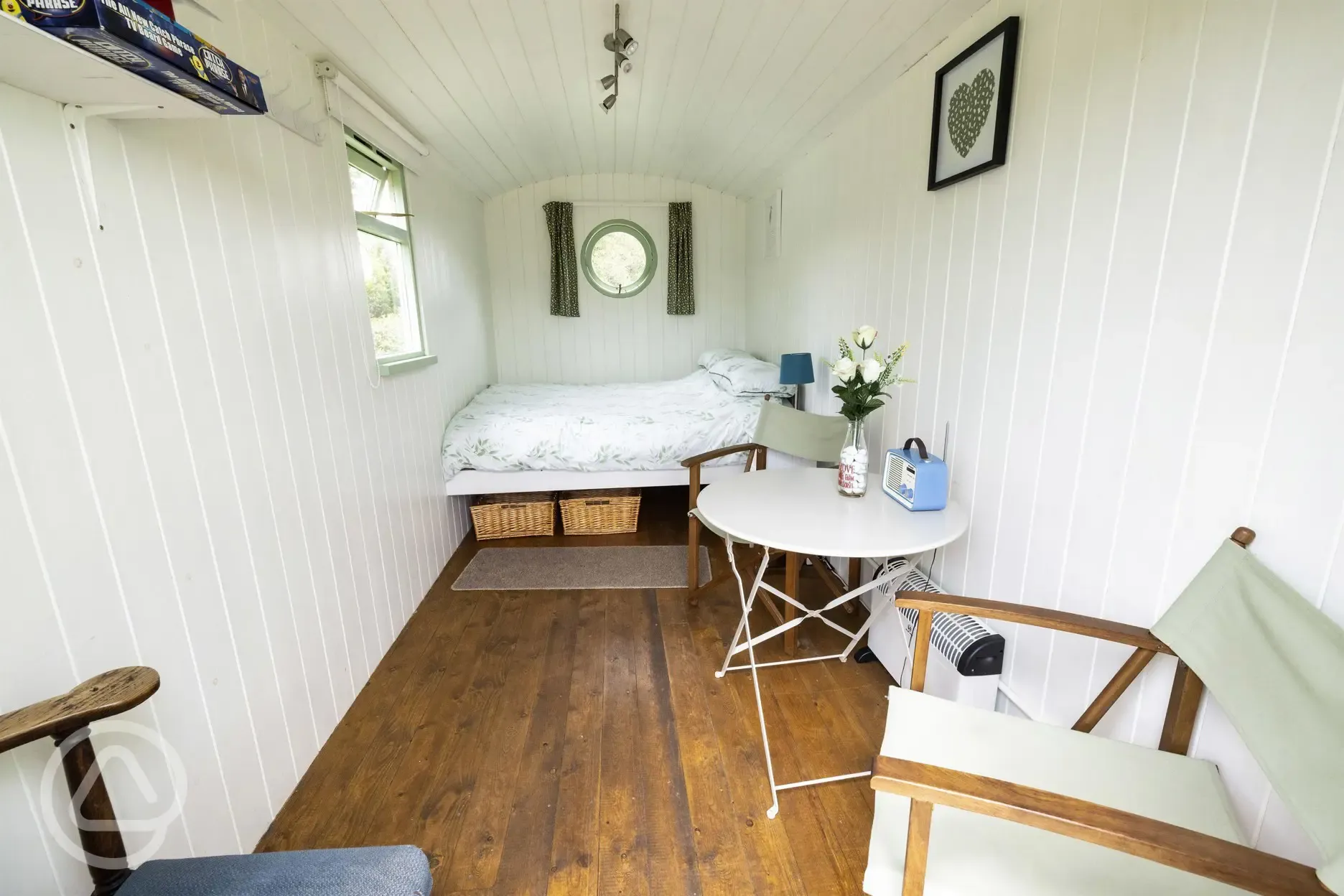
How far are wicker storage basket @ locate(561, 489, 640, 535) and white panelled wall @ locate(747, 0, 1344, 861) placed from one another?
1.87 meters

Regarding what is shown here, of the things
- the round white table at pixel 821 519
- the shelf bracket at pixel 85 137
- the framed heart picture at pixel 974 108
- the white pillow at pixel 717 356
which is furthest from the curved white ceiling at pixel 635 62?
the round white table at pixel 821 519

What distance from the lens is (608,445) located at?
9.96 ft

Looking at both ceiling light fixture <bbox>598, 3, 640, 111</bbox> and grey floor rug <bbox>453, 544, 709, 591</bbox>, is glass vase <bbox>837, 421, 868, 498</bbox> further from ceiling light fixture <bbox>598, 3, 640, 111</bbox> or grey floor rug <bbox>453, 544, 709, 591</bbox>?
ceiling light fixture <bbox>598, 3, 640, 111</bbox>

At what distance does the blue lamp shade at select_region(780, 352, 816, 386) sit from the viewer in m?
2.86

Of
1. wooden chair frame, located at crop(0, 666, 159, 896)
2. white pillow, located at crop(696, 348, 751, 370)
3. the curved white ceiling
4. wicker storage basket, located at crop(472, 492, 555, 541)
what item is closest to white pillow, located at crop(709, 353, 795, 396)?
white pillow, located at crop(696, 348, 751, 370)

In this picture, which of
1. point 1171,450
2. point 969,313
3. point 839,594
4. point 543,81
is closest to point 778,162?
point 543,81

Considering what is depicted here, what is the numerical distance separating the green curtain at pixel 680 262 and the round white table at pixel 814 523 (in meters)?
3.03

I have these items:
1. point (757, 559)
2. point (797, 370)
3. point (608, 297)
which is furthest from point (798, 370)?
point (608, 297)

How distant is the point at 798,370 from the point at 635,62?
153cm

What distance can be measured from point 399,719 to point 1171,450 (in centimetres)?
219

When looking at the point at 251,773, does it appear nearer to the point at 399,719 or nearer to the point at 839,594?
the point at 399,719

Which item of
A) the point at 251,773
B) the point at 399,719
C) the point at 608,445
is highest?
the point at 608,445

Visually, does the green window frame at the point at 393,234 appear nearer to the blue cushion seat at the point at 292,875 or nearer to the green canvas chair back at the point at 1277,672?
the blue cushion seat at the point at 292,875

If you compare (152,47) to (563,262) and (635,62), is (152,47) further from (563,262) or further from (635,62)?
(563,262)
